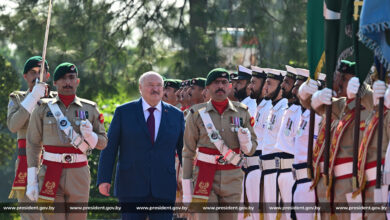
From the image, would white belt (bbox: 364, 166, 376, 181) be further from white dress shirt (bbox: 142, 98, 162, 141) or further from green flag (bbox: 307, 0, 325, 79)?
white dress shirt (bbox: 142, 98, 162, 141)

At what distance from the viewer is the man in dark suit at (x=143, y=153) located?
10.4 metres

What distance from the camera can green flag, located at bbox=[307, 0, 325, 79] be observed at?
1017 centimetres

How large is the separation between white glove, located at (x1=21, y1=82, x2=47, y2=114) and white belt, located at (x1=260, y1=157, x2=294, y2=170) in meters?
3.20

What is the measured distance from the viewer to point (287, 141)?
1274cm

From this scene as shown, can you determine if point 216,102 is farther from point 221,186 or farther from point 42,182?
point 42,182

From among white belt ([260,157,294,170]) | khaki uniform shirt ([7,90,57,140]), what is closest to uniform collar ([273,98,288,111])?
white belt ([260,157,294,170])

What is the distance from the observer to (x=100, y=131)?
11.1 meters

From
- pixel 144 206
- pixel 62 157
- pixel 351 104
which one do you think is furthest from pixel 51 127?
pixel 351 104

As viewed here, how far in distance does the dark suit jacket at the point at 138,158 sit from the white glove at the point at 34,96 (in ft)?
5.35

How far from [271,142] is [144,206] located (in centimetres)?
325

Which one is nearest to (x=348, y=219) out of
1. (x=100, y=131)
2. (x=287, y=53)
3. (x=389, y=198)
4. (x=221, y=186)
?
(x=389, y=198)

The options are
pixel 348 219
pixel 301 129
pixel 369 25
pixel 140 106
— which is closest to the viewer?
pixel 369 25

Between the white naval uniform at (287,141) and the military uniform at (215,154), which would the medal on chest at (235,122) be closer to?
the military uniform at (215,154)

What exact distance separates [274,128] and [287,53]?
9.04m
